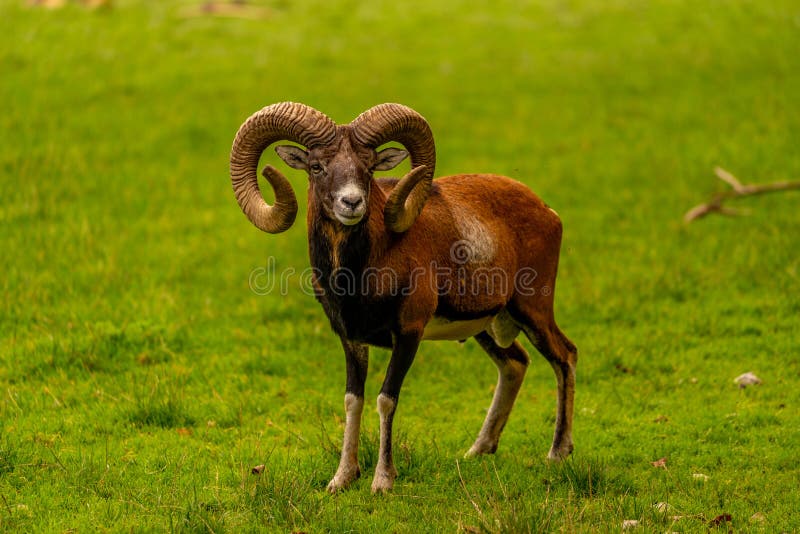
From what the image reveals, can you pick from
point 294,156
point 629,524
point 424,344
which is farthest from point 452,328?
point 424,344

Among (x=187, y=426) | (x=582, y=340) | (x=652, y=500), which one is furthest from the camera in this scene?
(x=582, y=340)

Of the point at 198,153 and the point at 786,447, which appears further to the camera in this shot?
the point at 198,153

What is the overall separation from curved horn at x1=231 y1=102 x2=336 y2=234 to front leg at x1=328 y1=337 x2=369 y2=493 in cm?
116

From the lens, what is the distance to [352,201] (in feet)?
25.1

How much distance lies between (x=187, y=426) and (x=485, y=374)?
11.5 feet

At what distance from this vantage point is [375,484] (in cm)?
830

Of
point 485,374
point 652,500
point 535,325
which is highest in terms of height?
point 535,325

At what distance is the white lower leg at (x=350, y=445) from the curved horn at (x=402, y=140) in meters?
1.45

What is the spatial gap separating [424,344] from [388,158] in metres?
4.72

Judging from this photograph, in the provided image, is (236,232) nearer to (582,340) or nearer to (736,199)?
(582,340)

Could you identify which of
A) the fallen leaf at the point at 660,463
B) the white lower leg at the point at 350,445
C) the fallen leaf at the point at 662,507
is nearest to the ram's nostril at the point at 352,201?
the white lower leg at the point at 350,445

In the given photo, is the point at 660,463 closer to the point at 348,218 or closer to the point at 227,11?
the point at 348,218

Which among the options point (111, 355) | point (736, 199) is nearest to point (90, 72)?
point (111, 355)

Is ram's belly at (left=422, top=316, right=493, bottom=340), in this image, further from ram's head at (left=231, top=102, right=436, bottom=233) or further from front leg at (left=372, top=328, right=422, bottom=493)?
ram's head at (left=231, top=102, right=436, bottom=233)
